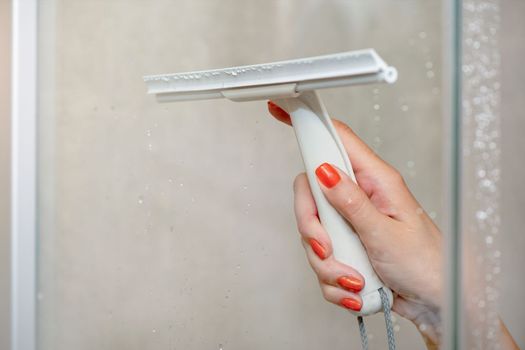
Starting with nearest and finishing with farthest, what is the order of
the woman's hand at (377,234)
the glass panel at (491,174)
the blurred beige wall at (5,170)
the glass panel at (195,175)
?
the glass panel at (491,174), the woman's hand at (377,234), the glass panel at (195,175), the blurred beige wall at (5,170)

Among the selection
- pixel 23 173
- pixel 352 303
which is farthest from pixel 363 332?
pixel 23 173

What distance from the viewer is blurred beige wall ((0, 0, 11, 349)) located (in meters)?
0.66

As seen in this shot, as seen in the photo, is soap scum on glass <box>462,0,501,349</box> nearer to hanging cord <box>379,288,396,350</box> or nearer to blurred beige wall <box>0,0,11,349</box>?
hanging cord <box>379,288,396,350</box>

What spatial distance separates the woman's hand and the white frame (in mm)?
316

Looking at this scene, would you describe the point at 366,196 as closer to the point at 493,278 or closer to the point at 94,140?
the point at 493,278

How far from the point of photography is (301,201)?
0.49 meters

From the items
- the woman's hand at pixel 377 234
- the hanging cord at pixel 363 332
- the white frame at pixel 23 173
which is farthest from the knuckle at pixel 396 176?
the white frame at pixel 23 173

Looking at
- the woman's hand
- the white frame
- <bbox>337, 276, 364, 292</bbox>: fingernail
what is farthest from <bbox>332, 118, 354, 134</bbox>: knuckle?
the white frame

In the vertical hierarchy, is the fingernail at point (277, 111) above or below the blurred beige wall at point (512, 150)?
above

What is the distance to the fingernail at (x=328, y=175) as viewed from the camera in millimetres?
454

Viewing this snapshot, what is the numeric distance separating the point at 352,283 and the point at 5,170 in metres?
0.41

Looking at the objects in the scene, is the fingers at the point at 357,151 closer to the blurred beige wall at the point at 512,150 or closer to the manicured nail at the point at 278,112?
the manicured nail at the point at 278,112

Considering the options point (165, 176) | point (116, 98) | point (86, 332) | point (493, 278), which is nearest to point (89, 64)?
point (116, 98)

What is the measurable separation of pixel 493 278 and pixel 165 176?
34 cm
